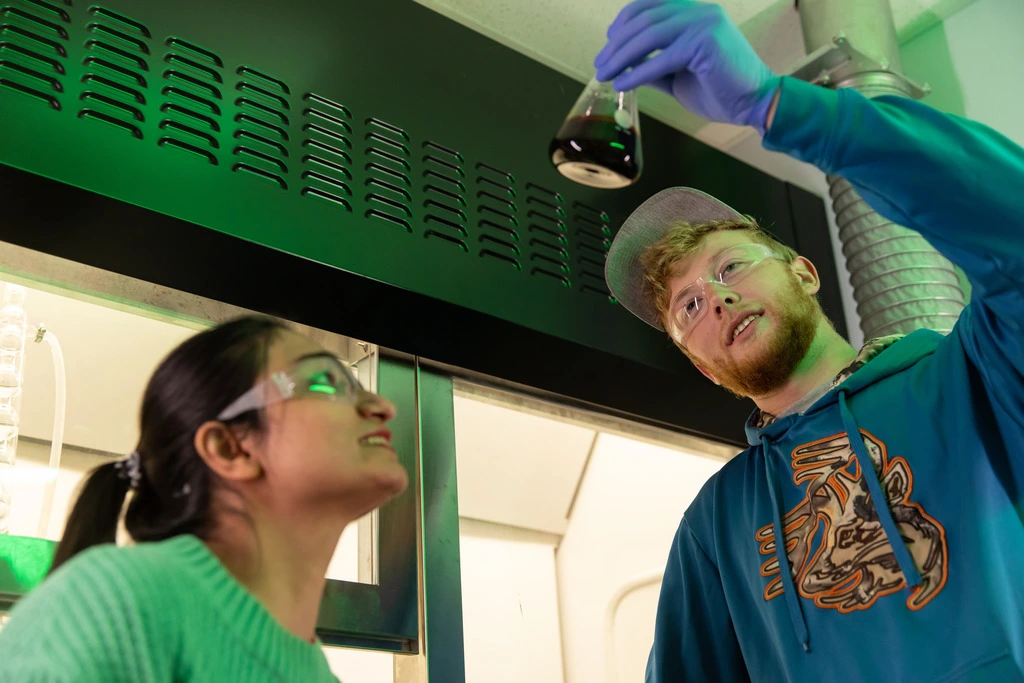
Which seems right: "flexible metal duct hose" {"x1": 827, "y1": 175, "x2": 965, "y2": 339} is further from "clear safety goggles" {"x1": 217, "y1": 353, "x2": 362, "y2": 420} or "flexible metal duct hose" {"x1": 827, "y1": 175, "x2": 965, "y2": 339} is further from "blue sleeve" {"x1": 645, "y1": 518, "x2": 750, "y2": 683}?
"clear safety goggles" {"x1": 217, "y1": 353, "x2": 362, "y2": 420}

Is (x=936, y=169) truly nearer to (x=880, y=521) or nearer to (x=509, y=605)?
(x=880, y=521)

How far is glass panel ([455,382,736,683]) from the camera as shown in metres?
1.76

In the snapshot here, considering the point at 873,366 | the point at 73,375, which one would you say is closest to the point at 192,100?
the point at 73,375

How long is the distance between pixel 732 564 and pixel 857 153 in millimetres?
642

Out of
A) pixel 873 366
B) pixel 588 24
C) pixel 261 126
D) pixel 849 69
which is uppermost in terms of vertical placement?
pixel 588 24

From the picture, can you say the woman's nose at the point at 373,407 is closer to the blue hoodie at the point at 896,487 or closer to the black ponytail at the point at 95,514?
the black ponytail at the point at 95,514

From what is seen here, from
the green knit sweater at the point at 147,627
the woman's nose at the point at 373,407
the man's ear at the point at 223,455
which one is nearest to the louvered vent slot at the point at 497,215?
the woman's nose at the point at 373,407

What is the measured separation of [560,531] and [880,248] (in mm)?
826

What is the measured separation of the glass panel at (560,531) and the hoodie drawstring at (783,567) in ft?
1.69

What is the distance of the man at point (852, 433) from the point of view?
1.20m

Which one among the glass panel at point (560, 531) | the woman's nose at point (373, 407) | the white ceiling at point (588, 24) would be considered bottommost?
the woman's nose at point (373, 407)

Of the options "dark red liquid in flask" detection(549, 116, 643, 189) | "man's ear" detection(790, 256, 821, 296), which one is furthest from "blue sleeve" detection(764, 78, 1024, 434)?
"man's ear" detection(790, 256, 821, 296)

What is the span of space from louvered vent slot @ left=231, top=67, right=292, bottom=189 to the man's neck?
32.0 inches

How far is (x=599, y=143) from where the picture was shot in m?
1.35
